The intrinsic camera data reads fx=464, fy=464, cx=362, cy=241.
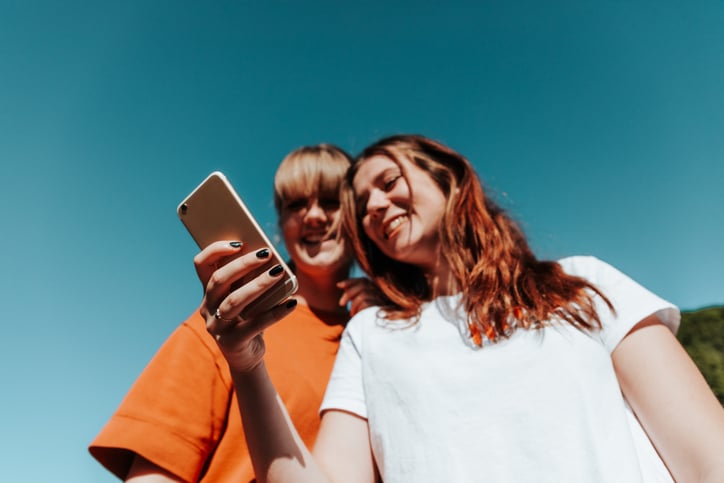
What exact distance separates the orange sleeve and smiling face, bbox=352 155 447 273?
112cm

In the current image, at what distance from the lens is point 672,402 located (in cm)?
167

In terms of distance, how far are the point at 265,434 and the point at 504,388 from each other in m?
0.92

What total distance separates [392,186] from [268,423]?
1.53 metres

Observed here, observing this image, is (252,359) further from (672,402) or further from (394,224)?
(672,402)

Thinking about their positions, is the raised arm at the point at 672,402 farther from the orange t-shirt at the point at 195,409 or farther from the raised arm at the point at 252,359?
the orange t-shirt at the point at 195,409

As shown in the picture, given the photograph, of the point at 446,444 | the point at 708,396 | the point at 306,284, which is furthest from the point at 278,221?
the point at 708,396

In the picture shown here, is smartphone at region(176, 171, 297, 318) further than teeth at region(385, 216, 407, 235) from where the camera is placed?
No

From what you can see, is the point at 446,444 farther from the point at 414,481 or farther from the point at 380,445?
the point at 380,445

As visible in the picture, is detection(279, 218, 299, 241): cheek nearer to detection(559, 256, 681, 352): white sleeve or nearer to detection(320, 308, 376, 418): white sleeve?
detection(320, 308, 376, 418): white sleeve

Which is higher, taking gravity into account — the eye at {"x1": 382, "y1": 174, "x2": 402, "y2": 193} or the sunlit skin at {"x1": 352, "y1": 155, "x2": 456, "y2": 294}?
the eye at {"x1": 382, "y1": 174, "x2": 402, "y2": 193}

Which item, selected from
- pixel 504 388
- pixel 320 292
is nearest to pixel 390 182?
pixel 320 292

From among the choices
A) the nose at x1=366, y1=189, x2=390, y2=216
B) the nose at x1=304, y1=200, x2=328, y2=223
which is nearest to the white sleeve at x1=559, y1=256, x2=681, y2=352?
the nose at x1=366, y1=189, x2=390, y2=216

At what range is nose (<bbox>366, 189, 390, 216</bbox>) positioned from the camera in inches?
105

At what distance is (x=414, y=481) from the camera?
1.73 meters
